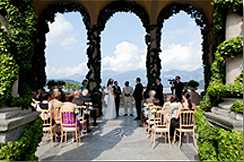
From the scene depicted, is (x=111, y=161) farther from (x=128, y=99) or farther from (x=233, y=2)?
(x=128, y=99)

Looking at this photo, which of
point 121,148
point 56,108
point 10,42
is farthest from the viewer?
point 56,108

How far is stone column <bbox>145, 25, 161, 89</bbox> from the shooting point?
54.2ft

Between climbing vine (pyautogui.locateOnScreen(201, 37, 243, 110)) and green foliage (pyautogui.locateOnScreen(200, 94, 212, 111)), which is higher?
climbing vine (pyautogui.locateOnScreen(201, 37, 243, 110))

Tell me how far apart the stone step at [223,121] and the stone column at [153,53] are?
10369 millimetres

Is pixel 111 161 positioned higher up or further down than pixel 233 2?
further down

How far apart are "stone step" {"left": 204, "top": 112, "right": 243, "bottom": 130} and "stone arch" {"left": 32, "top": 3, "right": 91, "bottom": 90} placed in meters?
11.2

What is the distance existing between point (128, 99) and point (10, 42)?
1170 cm

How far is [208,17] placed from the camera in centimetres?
1664

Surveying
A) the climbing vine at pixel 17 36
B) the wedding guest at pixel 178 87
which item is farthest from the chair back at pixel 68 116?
the wedding guest at pixel 178 87

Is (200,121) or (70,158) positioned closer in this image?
(200,121)

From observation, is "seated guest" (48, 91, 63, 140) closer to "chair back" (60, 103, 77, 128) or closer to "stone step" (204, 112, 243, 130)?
"chair back" (60, 103, 77, 128)

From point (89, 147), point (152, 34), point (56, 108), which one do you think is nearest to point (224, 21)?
point (89, 147)

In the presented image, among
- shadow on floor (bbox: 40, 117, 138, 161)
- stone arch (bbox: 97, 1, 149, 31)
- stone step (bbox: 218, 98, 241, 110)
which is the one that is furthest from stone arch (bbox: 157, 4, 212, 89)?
stone step (bbox: 218, 98, 241, 110)

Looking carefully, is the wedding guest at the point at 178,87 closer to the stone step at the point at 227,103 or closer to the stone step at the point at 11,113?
the stone step at the point at 227,103
